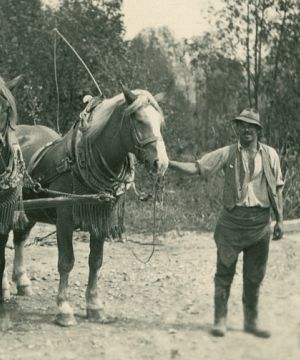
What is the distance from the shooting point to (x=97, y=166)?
533 cm

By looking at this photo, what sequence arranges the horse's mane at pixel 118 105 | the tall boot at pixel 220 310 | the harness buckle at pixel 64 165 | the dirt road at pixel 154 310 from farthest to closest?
the harness buckle at pixel 64 165
the tall boot at pixel 220 310
the horse's mane at pixel 118 105
the dirt road at pixel 154 310

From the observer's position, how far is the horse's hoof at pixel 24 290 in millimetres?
6637

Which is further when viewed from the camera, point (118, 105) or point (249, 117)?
point (118, 105)

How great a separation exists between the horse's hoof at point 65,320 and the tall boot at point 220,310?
3.99ft

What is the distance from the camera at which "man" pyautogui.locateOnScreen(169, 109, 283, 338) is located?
16.6 ft

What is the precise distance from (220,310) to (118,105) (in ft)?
5.98

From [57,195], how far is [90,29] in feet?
20.5

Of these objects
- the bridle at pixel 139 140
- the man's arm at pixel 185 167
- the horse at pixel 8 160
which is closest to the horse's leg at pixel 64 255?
the horse at pixel 8 160

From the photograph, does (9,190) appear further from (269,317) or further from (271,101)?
(271,101)

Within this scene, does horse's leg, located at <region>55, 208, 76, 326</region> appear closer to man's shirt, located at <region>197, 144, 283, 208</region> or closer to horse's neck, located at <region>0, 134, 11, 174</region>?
horse's neck, located at <region>0, 134, 11, 174</region>

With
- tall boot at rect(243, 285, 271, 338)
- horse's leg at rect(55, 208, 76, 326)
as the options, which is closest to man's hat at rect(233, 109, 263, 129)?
tall boot at rect(243, 285, 271, 338)

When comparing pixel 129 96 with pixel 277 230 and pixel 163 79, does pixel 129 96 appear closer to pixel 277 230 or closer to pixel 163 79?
pixel 277 230

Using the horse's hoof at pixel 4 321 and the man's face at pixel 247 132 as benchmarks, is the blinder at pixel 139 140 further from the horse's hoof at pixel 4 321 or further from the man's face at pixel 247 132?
the horse's hoof at pixel 4 321

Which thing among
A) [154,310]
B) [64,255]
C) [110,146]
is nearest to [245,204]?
[110,146]
